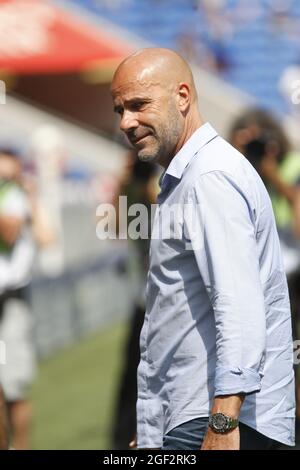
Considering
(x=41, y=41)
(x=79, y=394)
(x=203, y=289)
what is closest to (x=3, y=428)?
(x=203, y=289)

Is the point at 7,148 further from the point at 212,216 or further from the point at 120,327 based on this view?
the point at 120,327

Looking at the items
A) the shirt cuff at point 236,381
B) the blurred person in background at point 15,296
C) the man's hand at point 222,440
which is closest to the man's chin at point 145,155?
the shirt cuff at point 236,381

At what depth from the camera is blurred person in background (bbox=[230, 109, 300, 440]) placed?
16.4 feet

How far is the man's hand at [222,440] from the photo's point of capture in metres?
2.57

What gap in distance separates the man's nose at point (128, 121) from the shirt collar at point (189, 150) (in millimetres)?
149

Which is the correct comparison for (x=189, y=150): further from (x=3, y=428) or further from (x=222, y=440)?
(x=3, y=428)

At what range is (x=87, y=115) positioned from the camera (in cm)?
1458

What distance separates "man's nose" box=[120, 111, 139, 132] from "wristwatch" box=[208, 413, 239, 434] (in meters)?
0.81

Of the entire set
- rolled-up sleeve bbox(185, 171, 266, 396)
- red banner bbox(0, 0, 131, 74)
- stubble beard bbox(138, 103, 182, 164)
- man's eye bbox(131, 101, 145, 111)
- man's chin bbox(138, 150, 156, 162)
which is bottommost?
rolled-up sleeve bbox(185, 171, 266, 396)

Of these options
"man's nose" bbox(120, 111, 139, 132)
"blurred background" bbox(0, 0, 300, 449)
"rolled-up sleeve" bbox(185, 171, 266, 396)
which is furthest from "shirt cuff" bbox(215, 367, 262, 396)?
"blurred background" bbox(0, 0, 300, 449)

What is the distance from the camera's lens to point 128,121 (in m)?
2.83

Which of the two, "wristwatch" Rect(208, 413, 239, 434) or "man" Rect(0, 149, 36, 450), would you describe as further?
"man" Rect(0, 149, 36, 450)

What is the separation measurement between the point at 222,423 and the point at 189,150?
29.8 inches

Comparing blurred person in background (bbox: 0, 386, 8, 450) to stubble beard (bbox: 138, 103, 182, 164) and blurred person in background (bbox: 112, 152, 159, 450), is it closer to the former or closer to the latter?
stubble beard (bbox: 138, 103, 182, 164)
